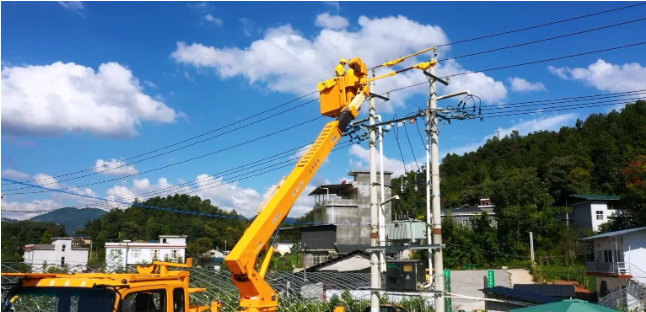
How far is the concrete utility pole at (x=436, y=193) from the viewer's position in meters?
14.5

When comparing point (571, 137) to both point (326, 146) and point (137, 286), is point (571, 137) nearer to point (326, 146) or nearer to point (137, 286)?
point (326, 146)

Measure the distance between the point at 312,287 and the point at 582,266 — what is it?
32175mm

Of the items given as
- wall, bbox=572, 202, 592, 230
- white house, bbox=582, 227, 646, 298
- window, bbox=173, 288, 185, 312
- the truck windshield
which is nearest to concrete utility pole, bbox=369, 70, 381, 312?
window, bbox=173, 288, 185, 312

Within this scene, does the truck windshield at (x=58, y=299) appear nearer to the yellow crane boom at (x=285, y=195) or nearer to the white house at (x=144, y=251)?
the yellow crane boom at (x=285, y=195)

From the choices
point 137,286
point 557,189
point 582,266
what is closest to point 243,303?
point 137,286

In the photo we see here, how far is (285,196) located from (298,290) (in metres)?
18.6

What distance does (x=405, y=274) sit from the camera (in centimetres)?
1497

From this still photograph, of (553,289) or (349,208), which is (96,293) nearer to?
(553,289)

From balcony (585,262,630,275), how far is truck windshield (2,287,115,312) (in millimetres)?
36000

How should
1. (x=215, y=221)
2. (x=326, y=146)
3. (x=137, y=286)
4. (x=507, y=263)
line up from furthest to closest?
(x=215, y=221) → (x=507, y=263) → (x=326, y=146) → (x=137, y=286)

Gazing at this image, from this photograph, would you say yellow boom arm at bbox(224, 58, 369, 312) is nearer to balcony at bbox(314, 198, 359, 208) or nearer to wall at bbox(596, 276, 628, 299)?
wall at bbox(596, 276, 628, 299)

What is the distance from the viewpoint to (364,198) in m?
59.4

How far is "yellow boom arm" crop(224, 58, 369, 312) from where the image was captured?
10625 millimetres

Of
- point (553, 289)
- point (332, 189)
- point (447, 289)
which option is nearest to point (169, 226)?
point (332, 189)
